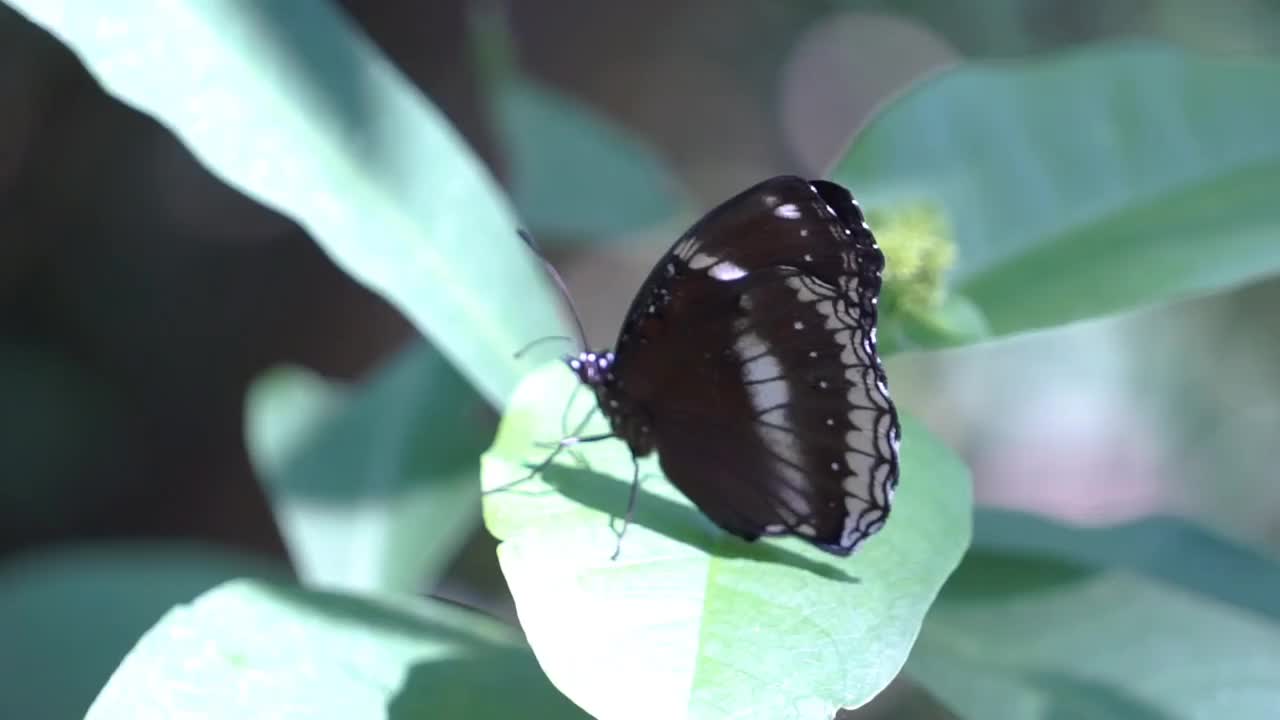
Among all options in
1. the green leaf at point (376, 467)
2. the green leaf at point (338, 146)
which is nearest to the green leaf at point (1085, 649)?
the green leaf at point (338, 146)

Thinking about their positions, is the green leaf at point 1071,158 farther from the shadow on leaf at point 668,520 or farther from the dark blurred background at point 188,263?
the dark blurred background at point 188,263

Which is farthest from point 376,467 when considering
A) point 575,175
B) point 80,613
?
point 575,175

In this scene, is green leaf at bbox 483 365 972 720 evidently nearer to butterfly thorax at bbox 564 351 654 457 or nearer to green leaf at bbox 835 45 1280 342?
butterfly thorax at bbox 564 351 654 457

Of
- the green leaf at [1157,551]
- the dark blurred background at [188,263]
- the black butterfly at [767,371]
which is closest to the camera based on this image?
the black butterfly at [767,371]

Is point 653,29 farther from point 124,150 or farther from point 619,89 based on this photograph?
point 124,150

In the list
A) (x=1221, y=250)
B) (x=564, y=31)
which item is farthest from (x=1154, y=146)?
(x=564, y=31)

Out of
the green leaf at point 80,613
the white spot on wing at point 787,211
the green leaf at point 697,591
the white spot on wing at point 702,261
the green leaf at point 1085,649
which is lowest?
the green leaf at point 80,613
